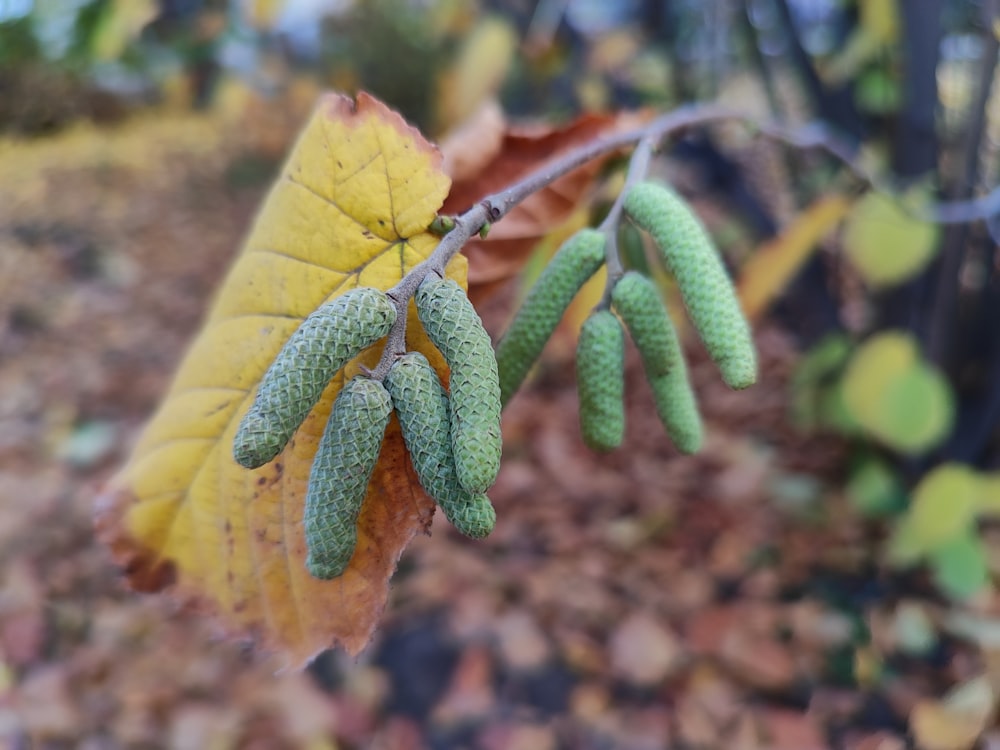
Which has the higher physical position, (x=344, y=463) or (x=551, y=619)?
(x=344, y=463)

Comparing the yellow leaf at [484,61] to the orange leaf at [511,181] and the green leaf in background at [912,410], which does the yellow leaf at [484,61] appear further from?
the green leaf in background at [912,410]

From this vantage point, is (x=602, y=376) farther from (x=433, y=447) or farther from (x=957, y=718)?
(x=957, y=718)

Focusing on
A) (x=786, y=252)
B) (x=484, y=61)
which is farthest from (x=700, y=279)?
(x=484, y=61)

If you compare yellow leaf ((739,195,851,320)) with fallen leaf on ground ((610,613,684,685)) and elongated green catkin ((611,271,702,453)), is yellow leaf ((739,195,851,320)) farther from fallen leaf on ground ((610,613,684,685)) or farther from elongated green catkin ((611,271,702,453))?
fallen leaf on ground ((610,613,684,685))

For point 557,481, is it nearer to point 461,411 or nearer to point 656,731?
point 656,731

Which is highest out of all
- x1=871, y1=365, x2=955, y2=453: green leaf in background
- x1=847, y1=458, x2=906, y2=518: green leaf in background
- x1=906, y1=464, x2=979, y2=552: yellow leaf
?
x1=871, y1=365, x2=955, y2=453: green leaf in background

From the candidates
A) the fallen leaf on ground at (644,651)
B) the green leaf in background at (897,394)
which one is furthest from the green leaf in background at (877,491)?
the fallen leaf on ground at (644,651)

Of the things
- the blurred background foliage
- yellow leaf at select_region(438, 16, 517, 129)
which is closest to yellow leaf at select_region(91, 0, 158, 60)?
the blurred background foliage
